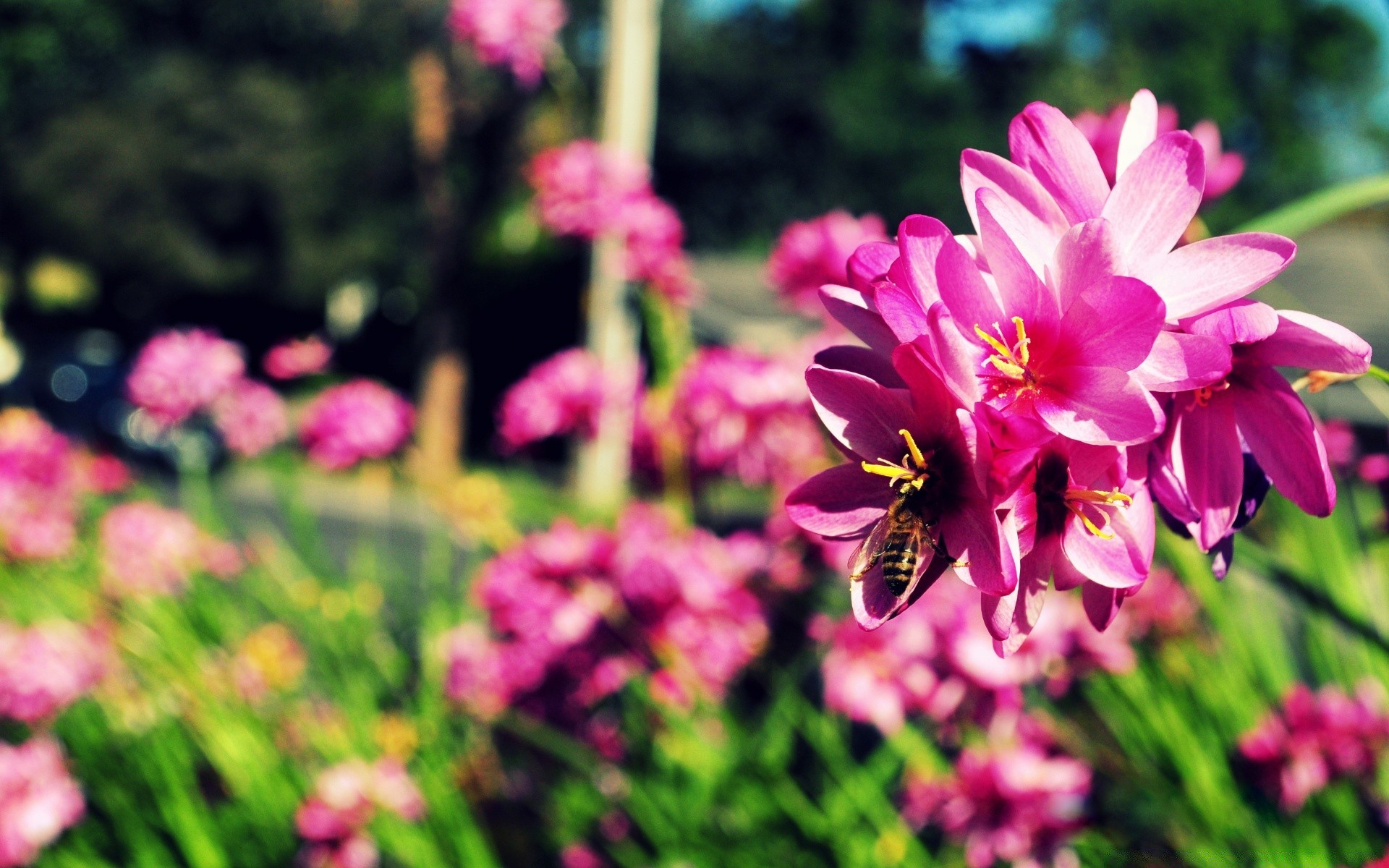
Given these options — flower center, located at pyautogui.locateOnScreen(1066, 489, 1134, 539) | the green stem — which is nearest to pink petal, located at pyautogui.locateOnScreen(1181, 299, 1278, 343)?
flower center, located at pyautogui.locateOnScreen(1066, 489, 1134, 539)

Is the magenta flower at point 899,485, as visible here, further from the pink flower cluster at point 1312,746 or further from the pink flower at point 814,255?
the pink flower at point 814,255

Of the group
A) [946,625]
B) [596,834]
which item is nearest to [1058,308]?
[946,625]

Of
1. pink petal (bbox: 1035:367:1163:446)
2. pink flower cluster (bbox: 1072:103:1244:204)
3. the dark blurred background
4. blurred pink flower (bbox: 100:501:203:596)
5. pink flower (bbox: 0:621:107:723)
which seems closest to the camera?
pink petal (bbox: 1035:367:1163:446)

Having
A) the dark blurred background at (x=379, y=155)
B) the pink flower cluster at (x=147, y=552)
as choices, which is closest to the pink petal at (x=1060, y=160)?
the pink flower cluster at (x=147, y=552)

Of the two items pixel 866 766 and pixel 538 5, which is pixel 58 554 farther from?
pixel 866 766

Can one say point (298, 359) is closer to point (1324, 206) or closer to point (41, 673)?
point (41, 673)

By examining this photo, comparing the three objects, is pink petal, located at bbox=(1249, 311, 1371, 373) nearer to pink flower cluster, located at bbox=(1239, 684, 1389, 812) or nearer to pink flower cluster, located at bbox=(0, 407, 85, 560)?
pink flower cluster, located at bbox=(1239, 684, 1389, 812)

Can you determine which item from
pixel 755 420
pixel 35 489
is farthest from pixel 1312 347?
pixel 35 489
